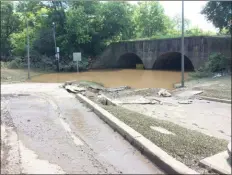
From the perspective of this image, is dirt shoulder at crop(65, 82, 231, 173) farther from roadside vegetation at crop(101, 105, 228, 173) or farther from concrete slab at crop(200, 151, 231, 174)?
concrete slab at crop(200, 151, 231, 174)

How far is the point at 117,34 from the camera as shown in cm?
4056

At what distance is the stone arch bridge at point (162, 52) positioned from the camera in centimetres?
2641

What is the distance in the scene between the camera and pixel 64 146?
5445 millimetres

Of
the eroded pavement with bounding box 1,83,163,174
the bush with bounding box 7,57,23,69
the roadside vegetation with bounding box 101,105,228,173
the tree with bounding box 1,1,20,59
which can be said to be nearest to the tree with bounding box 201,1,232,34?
the eroded pavement with bounding box 1,83,163,174

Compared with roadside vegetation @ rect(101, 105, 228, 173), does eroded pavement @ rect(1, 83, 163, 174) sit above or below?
below

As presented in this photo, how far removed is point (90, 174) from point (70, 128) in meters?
2.87

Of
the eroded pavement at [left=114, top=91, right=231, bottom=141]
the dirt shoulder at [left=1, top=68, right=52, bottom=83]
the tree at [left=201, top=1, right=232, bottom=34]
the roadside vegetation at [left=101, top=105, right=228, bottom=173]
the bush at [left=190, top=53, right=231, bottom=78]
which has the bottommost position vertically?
the eroded pavement at [left=114, top=91, right=231, bottom=141]

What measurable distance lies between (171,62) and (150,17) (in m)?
15.1

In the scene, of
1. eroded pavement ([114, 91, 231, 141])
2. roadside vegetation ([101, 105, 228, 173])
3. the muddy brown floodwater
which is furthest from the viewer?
the muddy brown floodwater

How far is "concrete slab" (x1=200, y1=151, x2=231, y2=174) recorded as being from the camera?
12.4 ft

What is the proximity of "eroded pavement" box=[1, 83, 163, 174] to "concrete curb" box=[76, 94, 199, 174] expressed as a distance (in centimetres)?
10

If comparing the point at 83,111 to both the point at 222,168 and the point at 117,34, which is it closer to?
the point at 222,168

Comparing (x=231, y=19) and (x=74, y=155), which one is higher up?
(x=231, y=19)

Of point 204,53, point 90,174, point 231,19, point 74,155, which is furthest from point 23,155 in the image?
point 204,53
